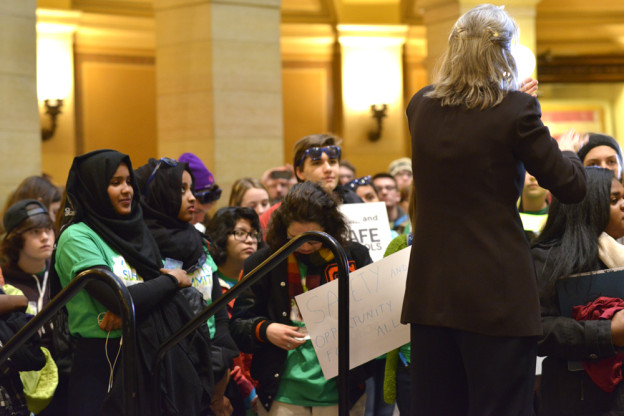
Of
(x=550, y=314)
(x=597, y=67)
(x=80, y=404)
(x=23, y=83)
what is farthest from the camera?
(x=597, y=67)

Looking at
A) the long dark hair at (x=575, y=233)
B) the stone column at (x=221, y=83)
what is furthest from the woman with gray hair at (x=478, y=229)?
the stone column at (x=221, y=83)

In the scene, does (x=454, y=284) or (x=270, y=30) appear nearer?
(x=454, y=284)

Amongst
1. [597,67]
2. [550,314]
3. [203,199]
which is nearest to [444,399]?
[550,314]

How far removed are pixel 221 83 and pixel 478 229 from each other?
615 centimetres

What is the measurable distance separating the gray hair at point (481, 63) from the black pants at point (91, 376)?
1.86 meters

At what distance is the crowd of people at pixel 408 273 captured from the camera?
2.79m

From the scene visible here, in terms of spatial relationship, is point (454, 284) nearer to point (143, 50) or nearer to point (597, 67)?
point (143, 50)

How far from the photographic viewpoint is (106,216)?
3.97m

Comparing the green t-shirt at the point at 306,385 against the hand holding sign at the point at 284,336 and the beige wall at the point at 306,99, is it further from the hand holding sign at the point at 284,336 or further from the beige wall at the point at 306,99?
the beige wall at the point at 306,99

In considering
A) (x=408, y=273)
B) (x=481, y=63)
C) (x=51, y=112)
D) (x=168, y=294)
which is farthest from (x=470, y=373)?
(x=51, y=112)

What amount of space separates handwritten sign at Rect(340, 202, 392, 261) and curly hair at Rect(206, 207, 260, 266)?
24.6 inches

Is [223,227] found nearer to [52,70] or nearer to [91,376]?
[91,376]

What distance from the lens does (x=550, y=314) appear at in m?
3.45

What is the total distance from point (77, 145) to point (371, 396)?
343 inches
